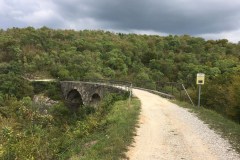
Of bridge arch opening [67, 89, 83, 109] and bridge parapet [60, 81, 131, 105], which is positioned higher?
bridge parapet [60, 81, 131, 105]

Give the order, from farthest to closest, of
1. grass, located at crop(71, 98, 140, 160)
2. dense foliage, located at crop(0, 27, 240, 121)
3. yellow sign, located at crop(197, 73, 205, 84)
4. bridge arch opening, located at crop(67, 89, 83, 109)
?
dense foliage, located at crop(0, 27, 240, 121), bridge arch opening, located at crop(67, 89, 83, 109), yellow sign, located at crop(197, 73, 205, 84), grass, located at crop(71, 98, 140, 160)

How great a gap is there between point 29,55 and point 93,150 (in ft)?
230

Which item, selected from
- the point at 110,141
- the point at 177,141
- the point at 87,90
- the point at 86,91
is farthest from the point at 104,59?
the point at 110,141

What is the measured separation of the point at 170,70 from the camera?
235 feet

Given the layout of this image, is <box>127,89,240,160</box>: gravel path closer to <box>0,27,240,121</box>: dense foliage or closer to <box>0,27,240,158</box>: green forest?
<box>0,27,240,158</box>: green forest

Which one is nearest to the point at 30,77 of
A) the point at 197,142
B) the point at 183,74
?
the point at 183,74

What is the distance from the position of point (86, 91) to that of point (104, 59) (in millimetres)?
36991

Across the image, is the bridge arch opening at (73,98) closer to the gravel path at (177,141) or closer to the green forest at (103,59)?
the green forest at (103,59)

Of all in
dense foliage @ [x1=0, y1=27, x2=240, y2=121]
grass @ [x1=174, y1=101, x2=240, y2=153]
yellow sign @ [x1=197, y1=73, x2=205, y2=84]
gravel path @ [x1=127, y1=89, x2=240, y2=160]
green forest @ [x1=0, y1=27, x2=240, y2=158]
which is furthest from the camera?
dense foliage @ [x1=0, y1=27, x2=240, y2=121]

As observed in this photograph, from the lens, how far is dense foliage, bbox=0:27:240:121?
196ft

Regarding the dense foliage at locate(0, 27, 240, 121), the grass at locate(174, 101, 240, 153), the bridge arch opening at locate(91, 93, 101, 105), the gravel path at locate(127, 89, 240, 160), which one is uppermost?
the dense foliage at locate(0, 27, 240, 121)

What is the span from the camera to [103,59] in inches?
3199

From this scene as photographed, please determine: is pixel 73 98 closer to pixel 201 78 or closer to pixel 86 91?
pixel 86 91

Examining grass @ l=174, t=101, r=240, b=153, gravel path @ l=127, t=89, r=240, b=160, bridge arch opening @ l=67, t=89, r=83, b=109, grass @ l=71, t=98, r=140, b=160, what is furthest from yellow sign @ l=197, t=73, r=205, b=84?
bridge arch opening @ l=67, t=89, r=83, b=109
